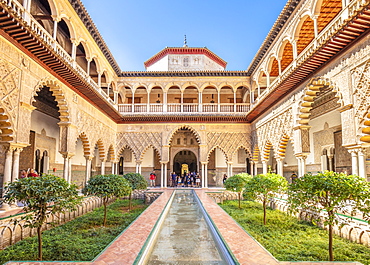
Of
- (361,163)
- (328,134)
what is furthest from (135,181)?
(328,134)

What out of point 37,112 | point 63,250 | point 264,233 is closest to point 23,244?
Answer: point 63,250

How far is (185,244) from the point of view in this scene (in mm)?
4594

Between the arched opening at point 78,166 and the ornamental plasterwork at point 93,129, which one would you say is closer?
the ornamental plasterwork at point 93,129

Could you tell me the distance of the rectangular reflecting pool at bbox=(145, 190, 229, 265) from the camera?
378cm

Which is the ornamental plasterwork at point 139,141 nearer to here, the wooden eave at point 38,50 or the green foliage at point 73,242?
the wooden eave at point 38,50

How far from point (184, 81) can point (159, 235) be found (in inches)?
483

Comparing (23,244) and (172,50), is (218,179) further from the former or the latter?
(23,244)

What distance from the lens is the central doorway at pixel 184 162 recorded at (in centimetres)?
2158

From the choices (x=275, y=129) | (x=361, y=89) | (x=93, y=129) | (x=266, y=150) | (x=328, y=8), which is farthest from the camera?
(x=266, y=150)

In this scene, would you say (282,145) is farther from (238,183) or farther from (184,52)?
(184,52)

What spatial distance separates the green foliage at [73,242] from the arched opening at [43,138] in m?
5.73

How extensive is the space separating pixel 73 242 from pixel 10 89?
408cm

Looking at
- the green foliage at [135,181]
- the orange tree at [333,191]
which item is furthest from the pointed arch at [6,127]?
the orange tree at [333,191]

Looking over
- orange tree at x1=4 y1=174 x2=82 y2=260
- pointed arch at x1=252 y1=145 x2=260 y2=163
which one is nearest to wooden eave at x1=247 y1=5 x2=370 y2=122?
pointed arch at x1=252 y1=145 x2=260 y2=163
